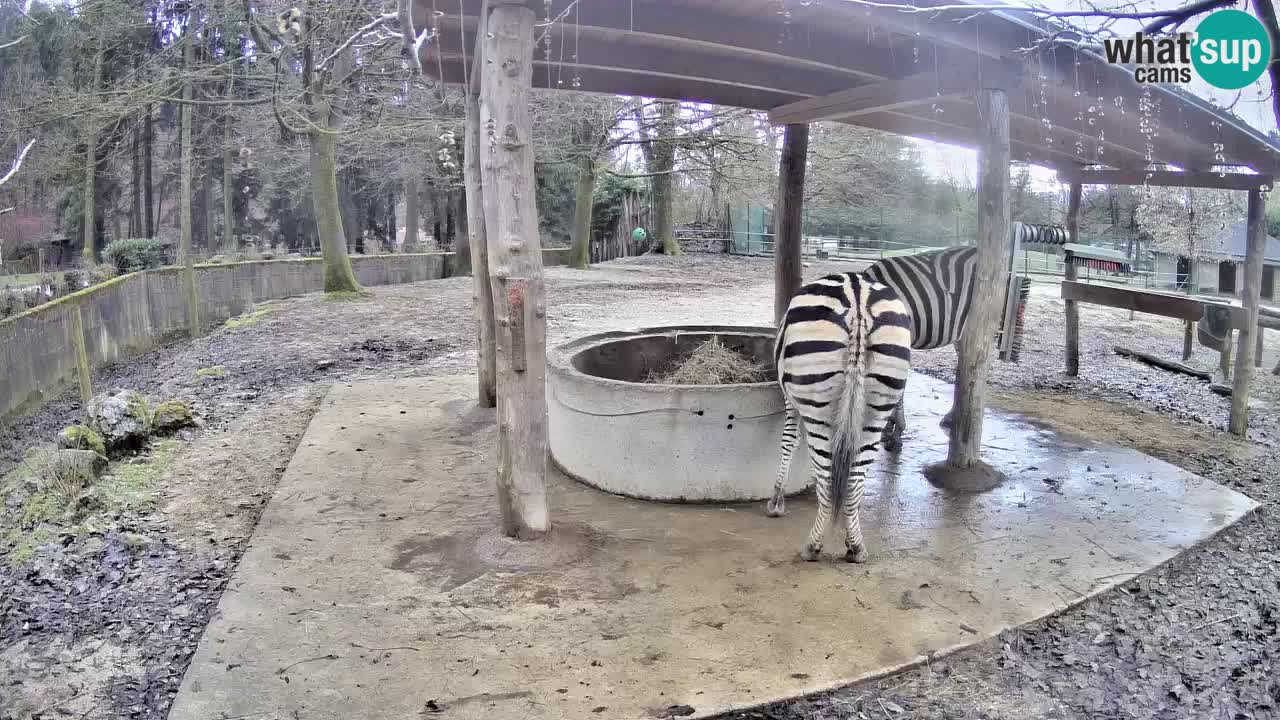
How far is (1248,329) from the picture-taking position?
7055 mm

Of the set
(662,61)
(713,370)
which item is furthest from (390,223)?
(713,370)

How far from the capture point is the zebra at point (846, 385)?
434cm

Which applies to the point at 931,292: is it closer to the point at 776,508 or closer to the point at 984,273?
the point at 984,273

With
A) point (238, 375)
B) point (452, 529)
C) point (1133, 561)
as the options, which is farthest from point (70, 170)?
point (1133, 561)

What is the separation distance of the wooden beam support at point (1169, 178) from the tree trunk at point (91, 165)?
1427cm

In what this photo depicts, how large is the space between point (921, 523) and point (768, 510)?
901 millimetres

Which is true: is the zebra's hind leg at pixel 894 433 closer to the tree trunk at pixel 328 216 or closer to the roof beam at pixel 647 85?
the roof beam at pixel 647 85

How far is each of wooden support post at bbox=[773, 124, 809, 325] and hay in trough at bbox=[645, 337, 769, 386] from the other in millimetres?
1725

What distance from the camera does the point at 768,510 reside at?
502 cm

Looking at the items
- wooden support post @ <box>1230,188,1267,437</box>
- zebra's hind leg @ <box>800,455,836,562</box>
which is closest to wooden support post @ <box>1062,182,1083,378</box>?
wooden support post @ <box>1230,188,1267,437</box>

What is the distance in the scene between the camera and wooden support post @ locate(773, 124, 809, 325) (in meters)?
7.87

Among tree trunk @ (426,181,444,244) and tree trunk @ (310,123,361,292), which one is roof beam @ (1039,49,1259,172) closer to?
tree trunk @ (310,123,361,292)

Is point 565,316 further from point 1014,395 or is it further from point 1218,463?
point 1218,463

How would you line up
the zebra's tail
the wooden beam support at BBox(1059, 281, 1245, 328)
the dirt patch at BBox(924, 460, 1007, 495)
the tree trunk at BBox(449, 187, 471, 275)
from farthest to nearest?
1. the tree trunk at BBox(449, 187, 471, 275)
2. the wooden beam support at BBox(1059, 281, 1245, 328)
3. the dirt patch at BBox(924, 460, 1007, 495)
4. the zebra's tail
